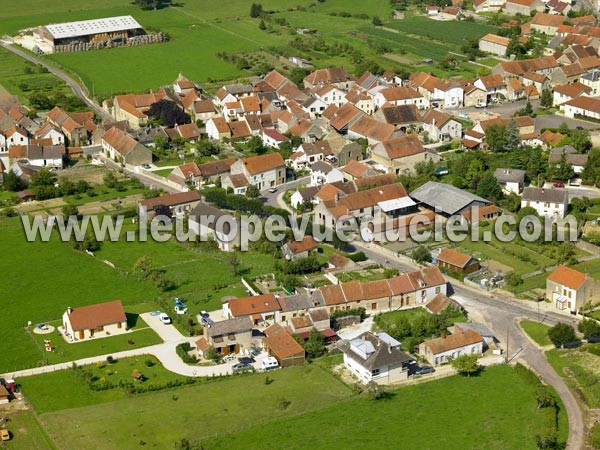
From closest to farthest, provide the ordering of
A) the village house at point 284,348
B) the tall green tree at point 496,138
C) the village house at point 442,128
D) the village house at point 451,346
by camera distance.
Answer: the village house at point 284,348 → the village house at point 451,346 → the tall green tree at point 496,138 → the village house at point 442,128

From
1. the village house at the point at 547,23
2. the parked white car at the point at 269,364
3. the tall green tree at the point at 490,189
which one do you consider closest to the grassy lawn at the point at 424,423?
the parked white car at the point at 269,364


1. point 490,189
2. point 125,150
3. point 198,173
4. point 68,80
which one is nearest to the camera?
point 490,189

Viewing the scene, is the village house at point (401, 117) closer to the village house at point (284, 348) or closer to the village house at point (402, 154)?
the village house at point (402, 154)

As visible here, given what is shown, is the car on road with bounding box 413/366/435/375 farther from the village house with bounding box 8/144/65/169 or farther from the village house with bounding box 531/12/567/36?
the village house with bounding box 531/12/567/36

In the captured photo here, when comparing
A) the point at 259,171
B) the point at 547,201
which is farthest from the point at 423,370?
the point at 259,171

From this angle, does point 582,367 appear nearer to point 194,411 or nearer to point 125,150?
point 194,411

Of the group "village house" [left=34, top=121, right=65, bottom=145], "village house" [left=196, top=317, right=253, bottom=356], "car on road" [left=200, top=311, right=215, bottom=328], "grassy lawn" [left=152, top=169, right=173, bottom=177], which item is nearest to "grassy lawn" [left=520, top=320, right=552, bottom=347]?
"village house" [left=196, top=317, right=253, bottom=356]
